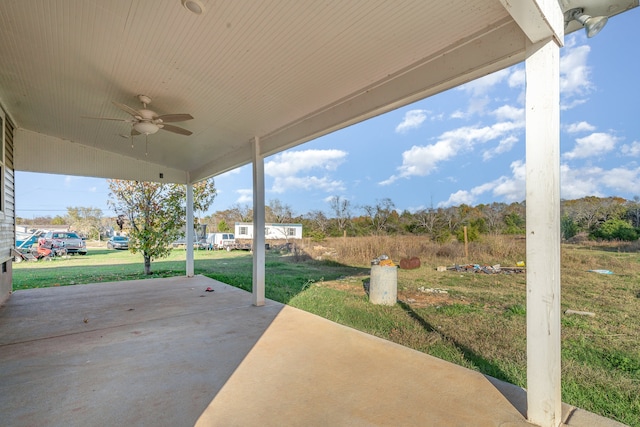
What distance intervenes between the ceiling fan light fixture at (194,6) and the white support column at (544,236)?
209 centimetres

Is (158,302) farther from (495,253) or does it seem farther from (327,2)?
(495,253)

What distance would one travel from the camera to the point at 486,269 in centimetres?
714

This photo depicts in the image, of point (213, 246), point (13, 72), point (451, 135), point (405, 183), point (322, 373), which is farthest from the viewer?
point (213, 246)

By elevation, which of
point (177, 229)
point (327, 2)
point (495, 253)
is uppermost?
point (327, 2)

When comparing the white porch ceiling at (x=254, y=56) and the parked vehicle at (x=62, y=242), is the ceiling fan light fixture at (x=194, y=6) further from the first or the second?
the parked vehicle at (x=62, y=242)

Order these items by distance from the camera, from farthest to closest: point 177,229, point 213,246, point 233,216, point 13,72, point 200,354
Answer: point 233,216 < point 213,246 < point 177,229 < point 13,72 < point 200,354

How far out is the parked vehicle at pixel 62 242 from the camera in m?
13.3

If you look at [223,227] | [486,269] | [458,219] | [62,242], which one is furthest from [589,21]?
[223,227]

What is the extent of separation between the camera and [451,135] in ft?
41.5

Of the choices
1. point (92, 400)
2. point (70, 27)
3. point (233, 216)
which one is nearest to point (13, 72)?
point (70, 27)

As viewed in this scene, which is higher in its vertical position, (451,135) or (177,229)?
(451,135)

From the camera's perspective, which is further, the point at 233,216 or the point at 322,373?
the point at 233,216

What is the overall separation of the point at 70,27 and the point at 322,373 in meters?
3.34

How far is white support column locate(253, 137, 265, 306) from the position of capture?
4641 millimetres
